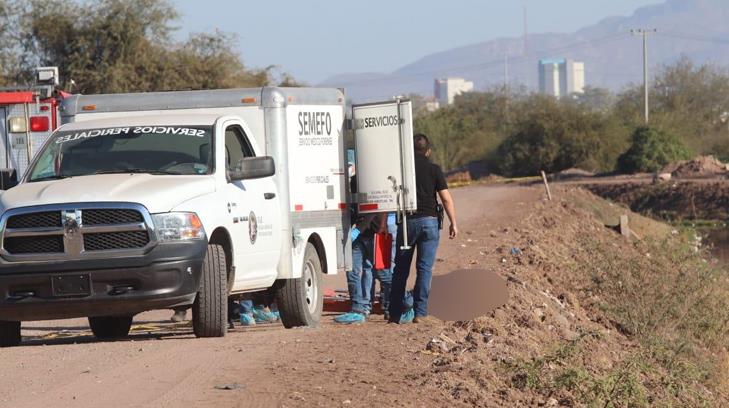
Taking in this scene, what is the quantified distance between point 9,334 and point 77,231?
2.03 metres

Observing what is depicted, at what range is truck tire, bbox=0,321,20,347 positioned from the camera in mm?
12539

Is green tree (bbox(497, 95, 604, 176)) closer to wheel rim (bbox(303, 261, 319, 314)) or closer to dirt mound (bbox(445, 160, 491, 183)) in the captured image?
dirt mound (bbox(445, 160, 491, 183))

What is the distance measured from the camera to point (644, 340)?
17812mm

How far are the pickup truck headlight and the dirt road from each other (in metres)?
0.92

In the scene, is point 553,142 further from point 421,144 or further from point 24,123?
point 421,144

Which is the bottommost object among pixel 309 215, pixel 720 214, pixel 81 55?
pixel 720 214

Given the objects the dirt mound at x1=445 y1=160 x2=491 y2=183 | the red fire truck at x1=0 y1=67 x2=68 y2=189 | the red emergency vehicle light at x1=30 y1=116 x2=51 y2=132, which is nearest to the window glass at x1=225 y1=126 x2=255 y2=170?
the red fire truck at x1=0 y1=67 x2=68 y2=189

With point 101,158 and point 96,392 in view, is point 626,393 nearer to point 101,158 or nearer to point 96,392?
point 96,392

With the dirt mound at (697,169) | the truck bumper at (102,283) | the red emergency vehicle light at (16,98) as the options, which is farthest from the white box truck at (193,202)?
the dirt mound at (697,169)

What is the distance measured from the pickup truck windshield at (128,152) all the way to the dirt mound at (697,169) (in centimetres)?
6116

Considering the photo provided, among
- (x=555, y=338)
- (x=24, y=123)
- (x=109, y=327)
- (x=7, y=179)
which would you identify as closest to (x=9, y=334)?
(x=7, y=179)

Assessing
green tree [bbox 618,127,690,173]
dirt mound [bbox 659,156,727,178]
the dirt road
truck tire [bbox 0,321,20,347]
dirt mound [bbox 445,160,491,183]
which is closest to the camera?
the dirt road

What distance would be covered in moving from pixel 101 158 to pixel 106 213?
144 cm

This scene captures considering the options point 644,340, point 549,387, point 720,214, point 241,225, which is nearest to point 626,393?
point 549,387
